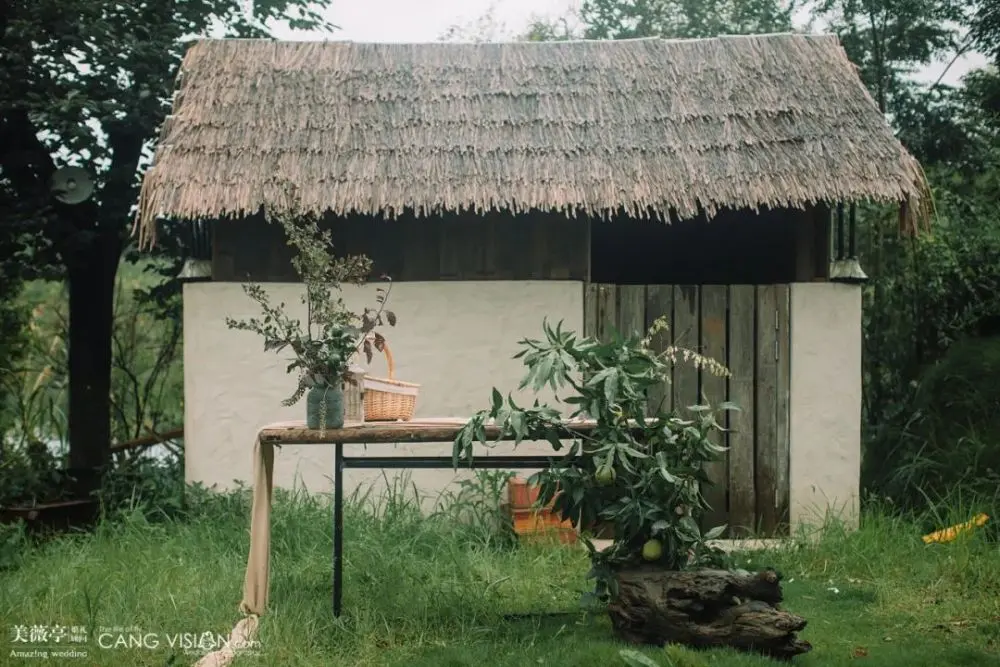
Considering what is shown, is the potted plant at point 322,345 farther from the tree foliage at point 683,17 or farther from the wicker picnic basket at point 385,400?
the tree foliage at point 683,17

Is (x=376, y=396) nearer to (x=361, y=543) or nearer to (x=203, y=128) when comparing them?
(x=361, y=543)

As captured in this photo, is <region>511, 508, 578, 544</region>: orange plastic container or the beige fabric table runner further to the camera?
<region>511, 508, 578, 544</region>: orange plastic container

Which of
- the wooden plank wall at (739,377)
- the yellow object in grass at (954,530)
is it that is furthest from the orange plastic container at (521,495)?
the yellow object in grass at (954,530)

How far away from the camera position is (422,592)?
15.4 feet

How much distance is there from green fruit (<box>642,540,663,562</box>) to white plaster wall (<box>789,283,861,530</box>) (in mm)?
2616

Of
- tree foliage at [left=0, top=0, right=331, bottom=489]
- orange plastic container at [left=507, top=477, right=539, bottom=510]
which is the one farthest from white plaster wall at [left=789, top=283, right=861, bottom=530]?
tree foliage at [left=0, top=0, right=331, bottom=489]

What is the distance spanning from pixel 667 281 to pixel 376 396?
15.6 feet

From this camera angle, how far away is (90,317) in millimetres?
7863

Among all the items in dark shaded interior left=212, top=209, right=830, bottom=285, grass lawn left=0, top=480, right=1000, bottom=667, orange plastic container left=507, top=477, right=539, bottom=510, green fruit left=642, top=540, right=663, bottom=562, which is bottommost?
grass lawn left=0, top=480, right=1000, bottom=667

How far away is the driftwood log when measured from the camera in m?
3.84

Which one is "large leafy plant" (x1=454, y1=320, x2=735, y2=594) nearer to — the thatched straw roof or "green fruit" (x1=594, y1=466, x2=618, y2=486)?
"green fruit" (x1=594, y1=466, x2=618, y2=486)

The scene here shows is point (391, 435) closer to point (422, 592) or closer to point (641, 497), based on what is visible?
point (422, 592)

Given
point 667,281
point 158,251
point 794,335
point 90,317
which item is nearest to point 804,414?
point 794,335

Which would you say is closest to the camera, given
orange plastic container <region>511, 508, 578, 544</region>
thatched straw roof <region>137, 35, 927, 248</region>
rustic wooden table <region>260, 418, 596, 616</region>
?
rustic wooden table <region>260, 418, 596, 616</region>
